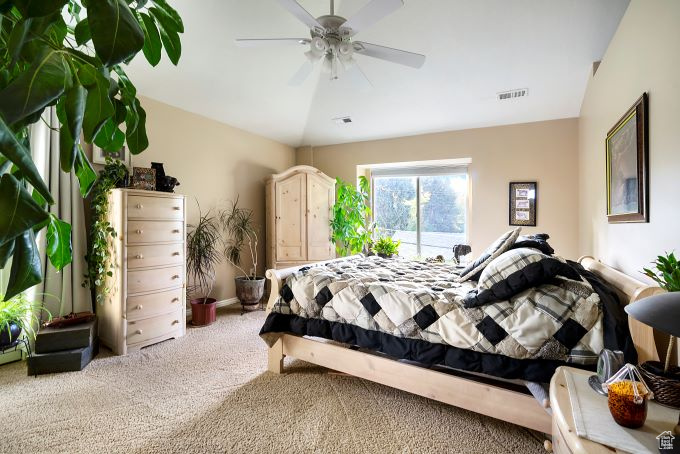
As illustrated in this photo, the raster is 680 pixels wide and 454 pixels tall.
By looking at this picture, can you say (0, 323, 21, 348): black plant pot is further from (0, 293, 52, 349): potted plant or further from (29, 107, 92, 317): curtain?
(29, 107, 92, 317): curtain

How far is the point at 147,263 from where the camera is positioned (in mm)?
2732

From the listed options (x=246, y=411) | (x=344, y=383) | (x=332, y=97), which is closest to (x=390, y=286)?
(x=344, y=383)

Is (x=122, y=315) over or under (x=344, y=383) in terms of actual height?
over

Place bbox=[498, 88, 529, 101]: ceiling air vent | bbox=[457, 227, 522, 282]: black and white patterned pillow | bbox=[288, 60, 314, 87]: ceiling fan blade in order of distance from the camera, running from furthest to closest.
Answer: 1. bbox=[498, 88, 529, 101]: ceiling air vent
2. bbox=[288, 60, 314, 87]: ceiling fan blade
3. bbox=[457, 227, 522, 282]: black and white patterned pillow

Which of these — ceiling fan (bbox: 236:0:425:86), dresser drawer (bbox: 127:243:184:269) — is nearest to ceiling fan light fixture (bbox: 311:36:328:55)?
ceiling fan (bbox: 236:0:425:86)

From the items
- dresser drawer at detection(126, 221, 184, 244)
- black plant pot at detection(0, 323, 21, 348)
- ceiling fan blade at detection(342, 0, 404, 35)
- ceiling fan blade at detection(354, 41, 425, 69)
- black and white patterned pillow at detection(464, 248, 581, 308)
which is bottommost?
black plant pot at detection(0, 323, 21, 348)

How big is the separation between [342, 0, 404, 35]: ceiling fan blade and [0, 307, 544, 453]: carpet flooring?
7.54 ft

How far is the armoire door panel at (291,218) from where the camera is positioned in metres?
4.35

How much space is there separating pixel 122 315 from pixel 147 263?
1.50 feet

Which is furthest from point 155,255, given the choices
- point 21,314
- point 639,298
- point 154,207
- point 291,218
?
point 639,298

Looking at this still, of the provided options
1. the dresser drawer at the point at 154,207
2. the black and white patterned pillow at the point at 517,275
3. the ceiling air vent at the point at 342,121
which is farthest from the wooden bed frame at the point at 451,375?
the ceiling air vent at the point at 342,121

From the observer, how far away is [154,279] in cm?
278

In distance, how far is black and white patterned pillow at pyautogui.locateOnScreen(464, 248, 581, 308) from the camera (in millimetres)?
1489

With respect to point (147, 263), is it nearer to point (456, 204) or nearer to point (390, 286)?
point (390, 286)
